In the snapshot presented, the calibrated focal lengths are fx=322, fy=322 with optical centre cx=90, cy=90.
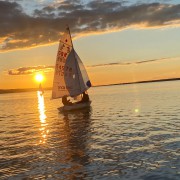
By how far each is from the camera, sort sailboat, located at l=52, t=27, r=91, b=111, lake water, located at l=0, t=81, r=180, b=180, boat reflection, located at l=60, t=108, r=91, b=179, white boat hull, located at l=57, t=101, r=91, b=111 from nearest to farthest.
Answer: lake water, located at l=0, t=81, r=180, b=180 → boat reflection, located at l=60, t=108, r=91, b=179 → white boat hull, located at l=57, t=101, r=91, b=111 → sailboat, located at l=52, t=27, r=91, b=111

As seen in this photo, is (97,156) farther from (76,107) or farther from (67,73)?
(67,73)

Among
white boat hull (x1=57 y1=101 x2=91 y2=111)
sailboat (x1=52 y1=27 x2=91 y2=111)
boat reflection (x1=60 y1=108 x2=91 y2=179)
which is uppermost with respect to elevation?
sailboat (x1=52 y1=27 x2=91 y2=111)

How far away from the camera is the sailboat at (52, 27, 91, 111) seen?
206 ft

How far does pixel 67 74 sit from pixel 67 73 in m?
0.20

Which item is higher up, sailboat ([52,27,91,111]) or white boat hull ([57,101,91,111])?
sailboat ([52,27,91,111])

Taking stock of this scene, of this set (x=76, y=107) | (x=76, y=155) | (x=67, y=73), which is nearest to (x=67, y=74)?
(x=67, y=73)

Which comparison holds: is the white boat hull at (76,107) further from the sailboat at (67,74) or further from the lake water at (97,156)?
the lake water at (97,156)

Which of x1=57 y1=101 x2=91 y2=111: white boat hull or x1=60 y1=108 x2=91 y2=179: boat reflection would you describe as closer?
x1=60 y1=108 x2=91 y2=179: boat reflection

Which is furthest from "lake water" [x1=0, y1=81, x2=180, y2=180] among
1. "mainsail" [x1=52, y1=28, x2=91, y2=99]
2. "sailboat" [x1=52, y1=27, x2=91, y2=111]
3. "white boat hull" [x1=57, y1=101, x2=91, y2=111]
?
"mainsail" [x1=52, y1=28, x2=91, y2=99]

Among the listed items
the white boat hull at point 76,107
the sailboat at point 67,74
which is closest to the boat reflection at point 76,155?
the white boat hull at point 76,107

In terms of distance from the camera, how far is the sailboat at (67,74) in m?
62.9

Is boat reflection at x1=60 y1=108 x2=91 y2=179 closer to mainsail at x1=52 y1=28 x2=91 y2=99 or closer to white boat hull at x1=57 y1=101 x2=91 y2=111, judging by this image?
white boat hull at x1=57 y1=101 x2=91 y2=111

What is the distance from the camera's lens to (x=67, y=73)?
63.5 meters

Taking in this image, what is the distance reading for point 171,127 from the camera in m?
36.2
